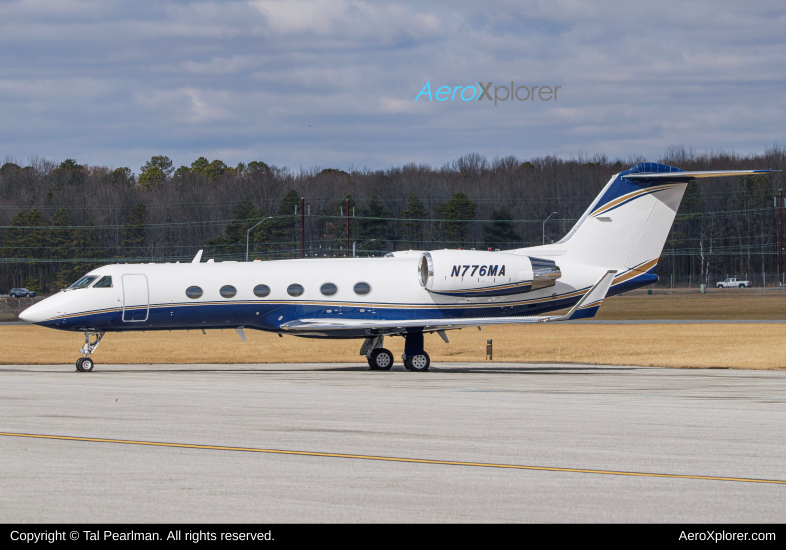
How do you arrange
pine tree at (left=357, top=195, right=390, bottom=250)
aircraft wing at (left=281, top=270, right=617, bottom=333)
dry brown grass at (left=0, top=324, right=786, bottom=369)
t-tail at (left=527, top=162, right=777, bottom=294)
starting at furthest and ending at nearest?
pine tree at (left=357, top=195, right=390, bottom=250) → dry brown grass at (left=0, top=324, right=786, bottom=369) → t-tail at (left=527, top=162, right=777, bottom=294) → aircraft wing at (left=281, top=270, right=617, bottom=333)

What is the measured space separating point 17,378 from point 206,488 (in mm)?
16074

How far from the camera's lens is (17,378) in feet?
73.5

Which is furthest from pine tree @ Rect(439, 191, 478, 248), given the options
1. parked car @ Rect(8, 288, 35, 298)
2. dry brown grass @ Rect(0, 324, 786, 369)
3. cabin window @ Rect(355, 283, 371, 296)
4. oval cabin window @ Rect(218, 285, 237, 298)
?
oval cabin window @ Rect(218, 285, 237, 298)

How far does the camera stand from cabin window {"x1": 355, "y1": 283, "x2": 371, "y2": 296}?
25939mm

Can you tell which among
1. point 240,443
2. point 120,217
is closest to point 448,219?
point 120,217

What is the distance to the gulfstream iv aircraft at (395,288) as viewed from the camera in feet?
81.6

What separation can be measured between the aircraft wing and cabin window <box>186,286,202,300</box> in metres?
2.54

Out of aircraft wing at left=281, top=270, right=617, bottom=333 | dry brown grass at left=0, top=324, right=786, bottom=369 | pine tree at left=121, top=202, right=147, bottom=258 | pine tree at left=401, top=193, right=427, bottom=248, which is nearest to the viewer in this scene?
aircraft wing at left=281, top=270, right=617, bottom=333

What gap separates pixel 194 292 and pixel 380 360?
19.3 ft

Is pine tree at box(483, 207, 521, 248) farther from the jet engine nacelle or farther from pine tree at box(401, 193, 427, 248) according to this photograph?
the jet engine nacelle

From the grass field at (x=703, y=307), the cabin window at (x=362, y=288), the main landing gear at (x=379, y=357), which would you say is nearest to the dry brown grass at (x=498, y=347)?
the main landing gear at (x=379, y=357)

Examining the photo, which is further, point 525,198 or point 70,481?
point 525,198
